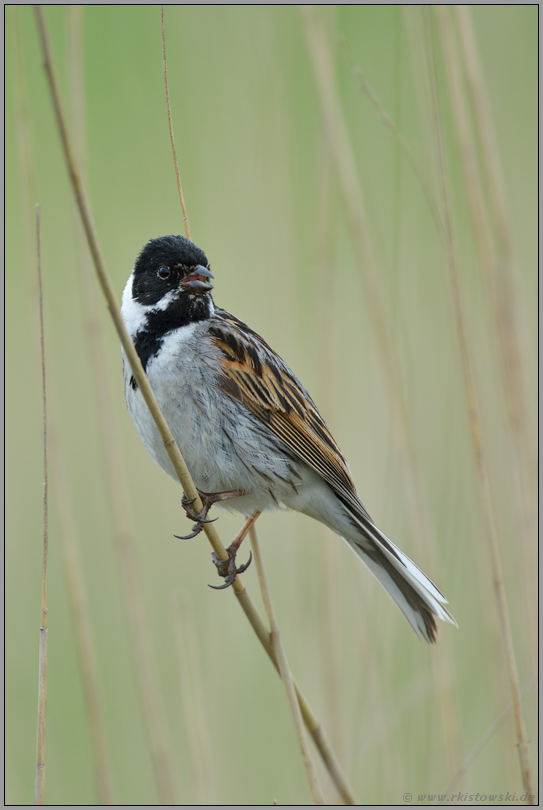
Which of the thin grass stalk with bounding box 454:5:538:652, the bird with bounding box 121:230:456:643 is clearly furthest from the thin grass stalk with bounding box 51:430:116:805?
the thin grass stalk with bounding box 454:5:538:652

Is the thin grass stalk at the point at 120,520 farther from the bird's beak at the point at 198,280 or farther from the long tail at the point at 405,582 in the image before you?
the long tail at the point at 405,582

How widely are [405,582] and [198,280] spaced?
52.5 inches

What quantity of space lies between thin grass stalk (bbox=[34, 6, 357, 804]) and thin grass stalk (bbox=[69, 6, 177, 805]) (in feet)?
1.89

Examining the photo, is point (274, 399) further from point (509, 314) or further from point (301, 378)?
point (301, 378)

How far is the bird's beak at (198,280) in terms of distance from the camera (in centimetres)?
254

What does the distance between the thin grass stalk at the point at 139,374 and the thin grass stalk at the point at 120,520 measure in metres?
0.58

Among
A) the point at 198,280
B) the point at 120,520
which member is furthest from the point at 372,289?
the point at 120,520

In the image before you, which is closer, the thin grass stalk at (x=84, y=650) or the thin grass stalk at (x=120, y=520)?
the thin grass stalk at (x=84, y=650)

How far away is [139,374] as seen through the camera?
1.71 metres

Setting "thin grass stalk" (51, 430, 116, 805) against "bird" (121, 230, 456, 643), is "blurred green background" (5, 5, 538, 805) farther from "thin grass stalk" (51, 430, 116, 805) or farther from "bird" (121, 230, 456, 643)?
"bird" (121, 230, 456, 643)

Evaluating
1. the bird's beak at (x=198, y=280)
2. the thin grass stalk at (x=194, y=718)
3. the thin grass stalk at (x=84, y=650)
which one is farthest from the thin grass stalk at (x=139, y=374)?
the bird's beak at (x=198, y=280)

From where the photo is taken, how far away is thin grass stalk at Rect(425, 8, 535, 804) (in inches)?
85.2

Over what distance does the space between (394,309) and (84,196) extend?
1.63m

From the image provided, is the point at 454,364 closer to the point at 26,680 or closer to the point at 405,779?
the point at 405,779
